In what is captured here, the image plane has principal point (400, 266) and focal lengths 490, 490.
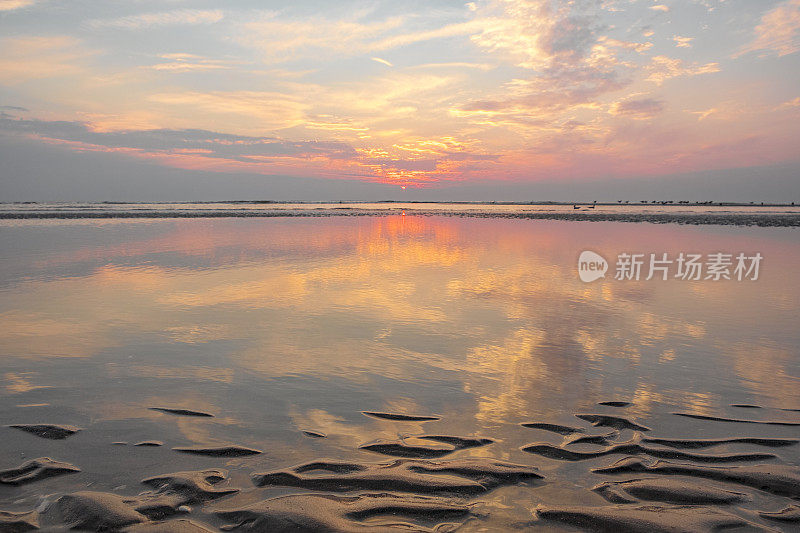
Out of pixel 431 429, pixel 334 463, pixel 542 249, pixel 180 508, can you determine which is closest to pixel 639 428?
pixel 431 429

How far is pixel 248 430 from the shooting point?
4.86 metres

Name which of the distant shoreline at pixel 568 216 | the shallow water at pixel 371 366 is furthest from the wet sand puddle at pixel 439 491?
the distant shoreline at pixel 568 216

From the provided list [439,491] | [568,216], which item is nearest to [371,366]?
[439,491]

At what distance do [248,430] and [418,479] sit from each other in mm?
Answer: 1893

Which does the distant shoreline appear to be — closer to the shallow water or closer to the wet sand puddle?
the shallow water

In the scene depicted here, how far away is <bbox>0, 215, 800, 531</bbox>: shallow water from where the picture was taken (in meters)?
4.35

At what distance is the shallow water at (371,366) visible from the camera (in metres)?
4.35

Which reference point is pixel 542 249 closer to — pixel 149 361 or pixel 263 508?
pixel 149 361

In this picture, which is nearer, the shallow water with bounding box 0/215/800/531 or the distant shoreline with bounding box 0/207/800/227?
the shallow water with bounding box 0/215/800/531

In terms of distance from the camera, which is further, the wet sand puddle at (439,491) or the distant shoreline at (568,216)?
the distant shoreline at (568,216)

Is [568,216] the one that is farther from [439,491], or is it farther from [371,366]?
[439,491]

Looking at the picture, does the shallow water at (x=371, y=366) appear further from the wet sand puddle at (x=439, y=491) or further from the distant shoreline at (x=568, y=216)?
the distant shoreline at (x=568, y=216)

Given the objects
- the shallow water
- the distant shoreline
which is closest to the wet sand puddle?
the shallow water

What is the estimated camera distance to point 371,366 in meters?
6.79
